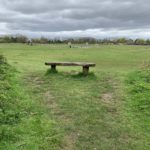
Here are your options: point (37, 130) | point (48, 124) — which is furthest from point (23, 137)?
point (48, 124)

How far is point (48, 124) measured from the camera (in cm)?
681

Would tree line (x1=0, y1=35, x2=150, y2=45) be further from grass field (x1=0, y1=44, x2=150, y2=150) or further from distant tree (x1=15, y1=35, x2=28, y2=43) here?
grass field (x1=0, y1=44, x2=150, y2=150)

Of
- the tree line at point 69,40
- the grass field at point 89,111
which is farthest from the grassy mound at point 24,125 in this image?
the tree line at point 69,40

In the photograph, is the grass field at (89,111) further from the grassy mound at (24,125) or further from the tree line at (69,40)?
the tree line at (69,40)

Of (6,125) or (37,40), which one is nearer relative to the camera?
(6,125)

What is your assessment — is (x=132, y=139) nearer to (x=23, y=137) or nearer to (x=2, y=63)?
(x=23, y=137)

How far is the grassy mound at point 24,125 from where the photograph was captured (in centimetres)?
570

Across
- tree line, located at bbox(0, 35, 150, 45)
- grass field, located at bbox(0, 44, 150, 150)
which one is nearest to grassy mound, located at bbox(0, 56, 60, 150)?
grass field, located at bbox(0, 44, 150, 150)

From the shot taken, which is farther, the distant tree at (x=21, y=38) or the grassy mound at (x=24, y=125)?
the distant tree at (x=21, y=38)

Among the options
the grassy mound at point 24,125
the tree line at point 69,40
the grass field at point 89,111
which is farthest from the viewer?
the tree line at point 69,40

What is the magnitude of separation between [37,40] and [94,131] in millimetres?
38277

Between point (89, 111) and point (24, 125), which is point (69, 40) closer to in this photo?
point (89, 111)

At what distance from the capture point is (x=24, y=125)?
6551 millimetres

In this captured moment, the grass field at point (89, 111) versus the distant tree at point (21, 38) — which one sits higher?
the distant tree at point (21, 38)
